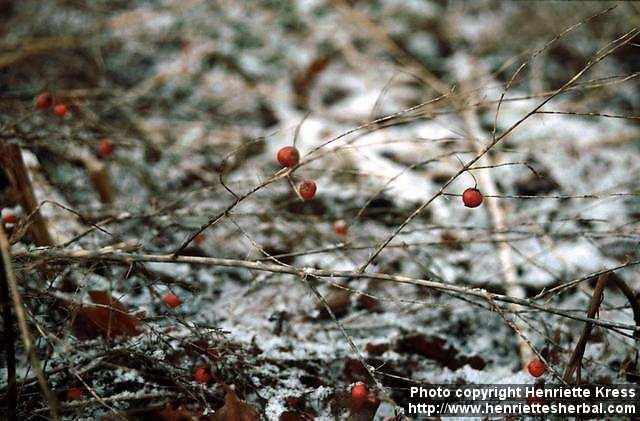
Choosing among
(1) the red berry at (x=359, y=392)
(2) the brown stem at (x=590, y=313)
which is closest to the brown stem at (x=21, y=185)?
(1) the red berry at (x=359, y=392)

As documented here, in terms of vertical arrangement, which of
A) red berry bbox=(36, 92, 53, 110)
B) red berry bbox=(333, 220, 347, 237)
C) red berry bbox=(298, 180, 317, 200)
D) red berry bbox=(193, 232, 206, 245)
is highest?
red berry bbox=(36, 92, 53, 110)

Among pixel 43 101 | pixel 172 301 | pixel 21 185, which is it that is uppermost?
pixel 43 101

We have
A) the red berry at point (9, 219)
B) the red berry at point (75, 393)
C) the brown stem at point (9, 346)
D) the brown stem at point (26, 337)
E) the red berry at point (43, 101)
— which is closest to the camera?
the brown stem at point (26, 337)

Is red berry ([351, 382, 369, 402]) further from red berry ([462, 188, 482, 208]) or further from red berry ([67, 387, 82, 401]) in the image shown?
red berry ([67, 387, 82, 401])

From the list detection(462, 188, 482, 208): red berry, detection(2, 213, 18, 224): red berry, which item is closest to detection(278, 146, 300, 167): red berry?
detection(462, 188, 482, 208): red berry

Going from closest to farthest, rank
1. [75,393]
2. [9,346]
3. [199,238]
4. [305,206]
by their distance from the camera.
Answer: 1. [9,346]
2. [75,393]
3. [199,238]
4. [305,206]

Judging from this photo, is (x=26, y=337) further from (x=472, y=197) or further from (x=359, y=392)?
(x=472, y=197)

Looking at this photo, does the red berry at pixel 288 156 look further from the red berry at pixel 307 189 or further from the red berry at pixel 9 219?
the red berry at pixel 9 219

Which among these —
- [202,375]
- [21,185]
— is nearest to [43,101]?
[21,185]
